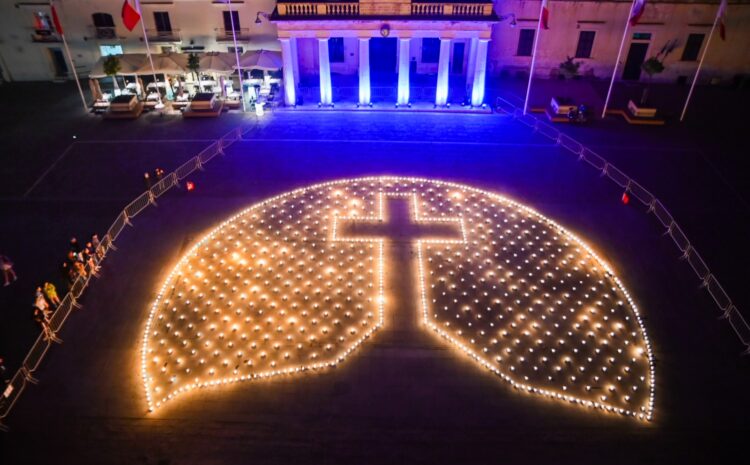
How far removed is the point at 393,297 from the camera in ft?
76.5

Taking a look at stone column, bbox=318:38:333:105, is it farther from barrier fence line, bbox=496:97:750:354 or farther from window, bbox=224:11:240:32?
barrier fence line, bbox=496:97:750:354

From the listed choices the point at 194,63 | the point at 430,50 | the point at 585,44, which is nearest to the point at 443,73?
the point at 430,50

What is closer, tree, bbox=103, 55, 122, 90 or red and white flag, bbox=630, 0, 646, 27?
red and white flag, bbox=630, 0, 646, 27

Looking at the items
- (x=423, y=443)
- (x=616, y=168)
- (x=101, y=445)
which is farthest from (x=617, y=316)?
(x=101, y=445)

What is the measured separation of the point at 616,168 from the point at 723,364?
14.8 m

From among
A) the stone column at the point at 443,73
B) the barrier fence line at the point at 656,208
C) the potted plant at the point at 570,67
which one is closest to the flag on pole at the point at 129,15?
the stone column at the point at 443,73

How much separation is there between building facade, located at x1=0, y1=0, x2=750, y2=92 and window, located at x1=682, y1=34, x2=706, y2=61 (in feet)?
0.27

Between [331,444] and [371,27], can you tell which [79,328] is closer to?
[331,444]

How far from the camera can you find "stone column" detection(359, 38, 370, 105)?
38.2 meters

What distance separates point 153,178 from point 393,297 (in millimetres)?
17182

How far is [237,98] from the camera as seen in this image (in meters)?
41.5

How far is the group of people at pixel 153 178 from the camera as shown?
30525mm

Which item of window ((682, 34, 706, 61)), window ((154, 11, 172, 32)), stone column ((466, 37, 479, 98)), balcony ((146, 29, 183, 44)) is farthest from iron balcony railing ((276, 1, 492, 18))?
window ((682, 34, 706, 61))

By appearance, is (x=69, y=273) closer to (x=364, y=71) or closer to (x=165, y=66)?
(x=165, y=66)
